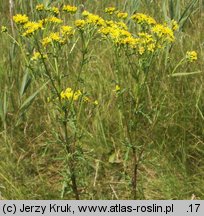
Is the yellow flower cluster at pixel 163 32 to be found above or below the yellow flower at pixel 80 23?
below

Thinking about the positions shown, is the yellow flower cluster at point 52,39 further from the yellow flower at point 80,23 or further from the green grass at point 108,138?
the green grass at point 108,138

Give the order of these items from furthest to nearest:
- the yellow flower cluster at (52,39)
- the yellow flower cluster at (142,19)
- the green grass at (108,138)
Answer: the green grass at (108,138) < the yellow flower cluster at (142,19) < the yellow flower cluster at (52,39)

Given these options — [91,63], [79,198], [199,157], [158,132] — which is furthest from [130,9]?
[79,198]

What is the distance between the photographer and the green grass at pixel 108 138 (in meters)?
1.80

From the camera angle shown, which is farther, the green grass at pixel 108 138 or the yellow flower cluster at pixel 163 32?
the green grass at pixel 108 138

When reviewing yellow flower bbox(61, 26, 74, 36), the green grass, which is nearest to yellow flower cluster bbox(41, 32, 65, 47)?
yellow flower bbox(61, 26, 74, 36)

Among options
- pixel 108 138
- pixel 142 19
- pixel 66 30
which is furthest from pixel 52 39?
pixel 108 138

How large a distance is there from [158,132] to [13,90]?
84 cm

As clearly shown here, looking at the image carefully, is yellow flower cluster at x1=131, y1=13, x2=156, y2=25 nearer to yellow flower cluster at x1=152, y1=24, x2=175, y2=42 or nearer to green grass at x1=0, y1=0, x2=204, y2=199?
yellow flower cluster at x1=152, y1=24, x2=175, y2=42

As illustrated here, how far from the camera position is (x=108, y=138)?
2.09m

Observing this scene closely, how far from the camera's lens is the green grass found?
1.80m

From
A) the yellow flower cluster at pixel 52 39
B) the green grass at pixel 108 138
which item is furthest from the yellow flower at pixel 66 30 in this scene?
the green grass at pixel 108 138

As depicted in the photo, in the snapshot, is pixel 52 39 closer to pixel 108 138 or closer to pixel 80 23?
pixel 80 23

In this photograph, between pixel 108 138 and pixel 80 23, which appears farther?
pixel 108 138
